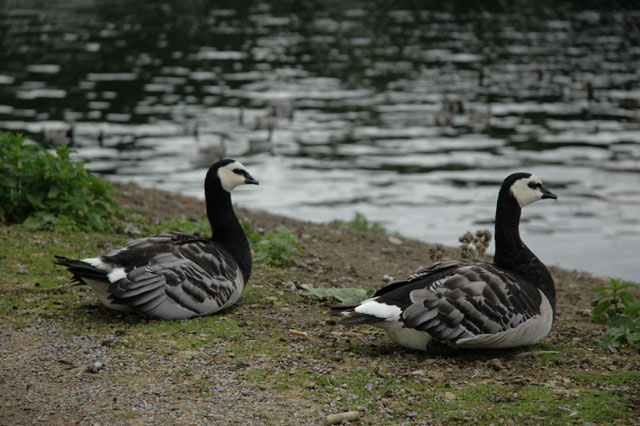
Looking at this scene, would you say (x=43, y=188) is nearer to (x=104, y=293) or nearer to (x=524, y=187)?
(x=104, y=293)

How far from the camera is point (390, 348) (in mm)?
7332

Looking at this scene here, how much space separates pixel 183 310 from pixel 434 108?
899 inches

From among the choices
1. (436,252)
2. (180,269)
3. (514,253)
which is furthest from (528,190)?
(180,269)

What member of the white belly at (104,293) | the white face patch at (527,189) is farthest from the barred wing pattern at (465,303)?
the white belly at (104,293)

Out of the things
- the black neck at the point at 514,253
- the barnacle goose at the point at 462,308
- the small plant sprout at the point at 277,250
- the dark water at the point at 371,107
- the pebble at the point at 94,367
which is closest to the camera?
the pebble at the point at 94,367

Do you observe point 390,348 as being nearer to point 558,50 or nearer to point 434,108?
point 434,108

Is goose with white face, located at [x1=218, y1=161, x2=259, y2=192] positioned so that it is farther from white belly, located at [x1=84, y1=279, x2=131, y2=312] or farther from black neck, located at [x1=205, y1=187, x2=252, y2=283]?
white belly, located at [x1=84, y1=279, x2=131, y2=312]

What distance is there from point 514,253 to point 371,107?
857 inches

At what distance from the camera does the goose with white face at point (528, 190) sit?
7.72m

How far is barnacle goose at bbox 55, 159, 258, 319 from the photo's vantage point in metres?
7.37

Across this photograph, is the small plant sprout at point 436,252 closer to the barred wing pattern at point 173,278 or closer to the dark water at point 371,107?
the barred wing pattern at point 173,278

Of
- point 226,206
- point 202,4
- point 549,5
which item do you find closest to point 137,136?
point 226,206

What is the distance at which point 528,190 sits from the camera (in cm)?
773

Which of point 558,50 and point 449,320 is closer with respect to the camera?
point 449,320
